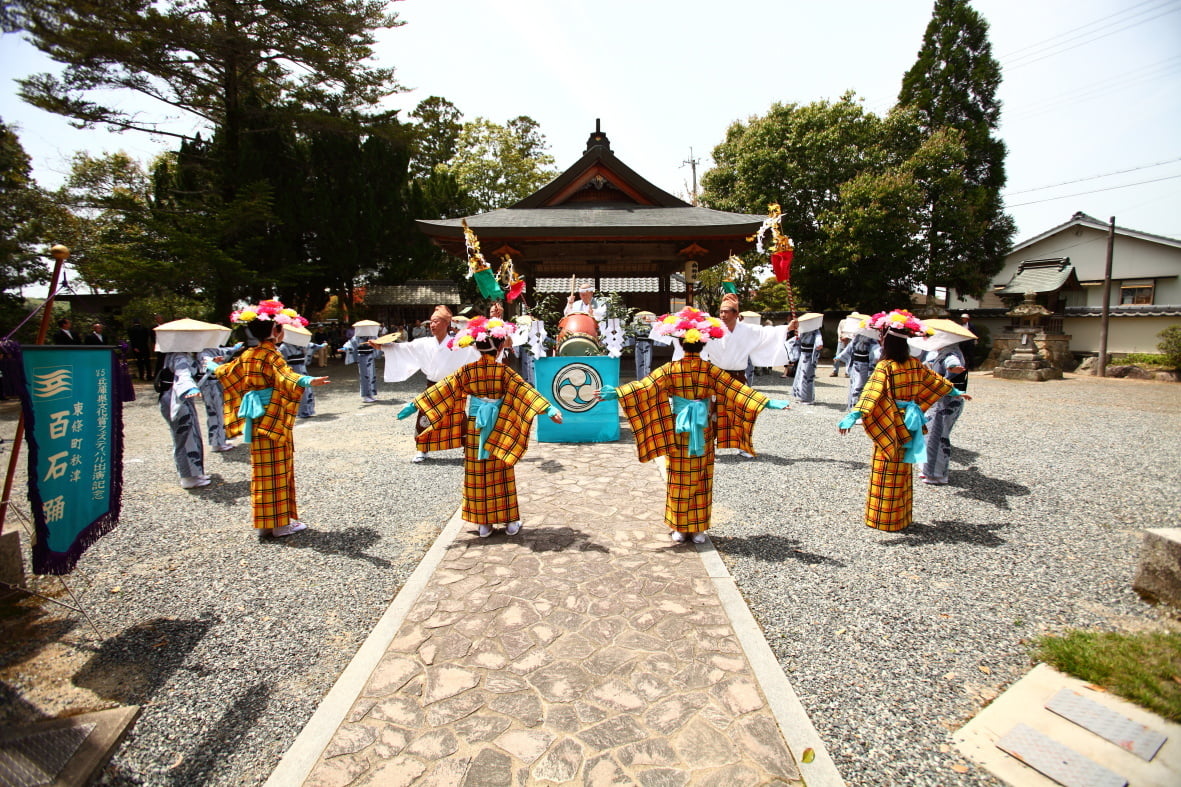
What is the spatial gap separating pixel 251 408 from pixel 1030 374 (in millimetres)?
22646

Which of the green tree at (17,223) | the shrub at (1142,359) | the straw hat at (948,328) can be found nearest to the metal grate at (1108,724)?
the straw hat at (948,328)

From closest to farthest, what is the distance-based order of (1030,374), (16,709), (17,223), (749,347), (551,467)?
(16,709)
(551,467)
(749,347)
(17,223)
(1030,374)

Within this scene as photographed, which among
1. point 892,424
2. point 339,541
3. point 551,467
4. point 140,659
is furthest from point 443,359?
point 892,424

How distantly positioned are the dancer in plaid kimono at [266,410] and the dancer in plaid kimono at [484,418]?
1096 mm

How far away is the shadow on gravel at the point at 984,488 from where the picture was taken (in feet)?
20.3

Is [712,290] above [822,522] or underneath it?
above

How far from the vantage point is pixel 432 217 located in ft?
87.5

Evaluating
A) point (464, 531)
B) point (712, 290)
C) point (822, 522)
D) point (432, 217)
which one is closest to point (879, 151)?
point (712, 290)

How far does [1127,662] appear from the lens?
3127 mm

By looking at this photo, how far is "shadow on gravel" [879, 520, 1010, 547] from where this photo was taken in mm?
5004

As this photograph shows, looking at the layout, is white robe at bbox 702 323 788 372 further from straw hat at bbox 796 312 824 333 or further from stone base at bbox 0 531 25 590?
stone base at bbox 0 531 25 590

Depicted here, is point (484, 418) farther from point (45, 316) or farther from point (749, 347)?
point (749, 347)

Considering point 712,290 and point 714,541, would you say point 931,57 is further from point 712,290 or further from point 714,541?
point 714,541

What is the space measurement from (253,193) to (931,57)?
101 ft
